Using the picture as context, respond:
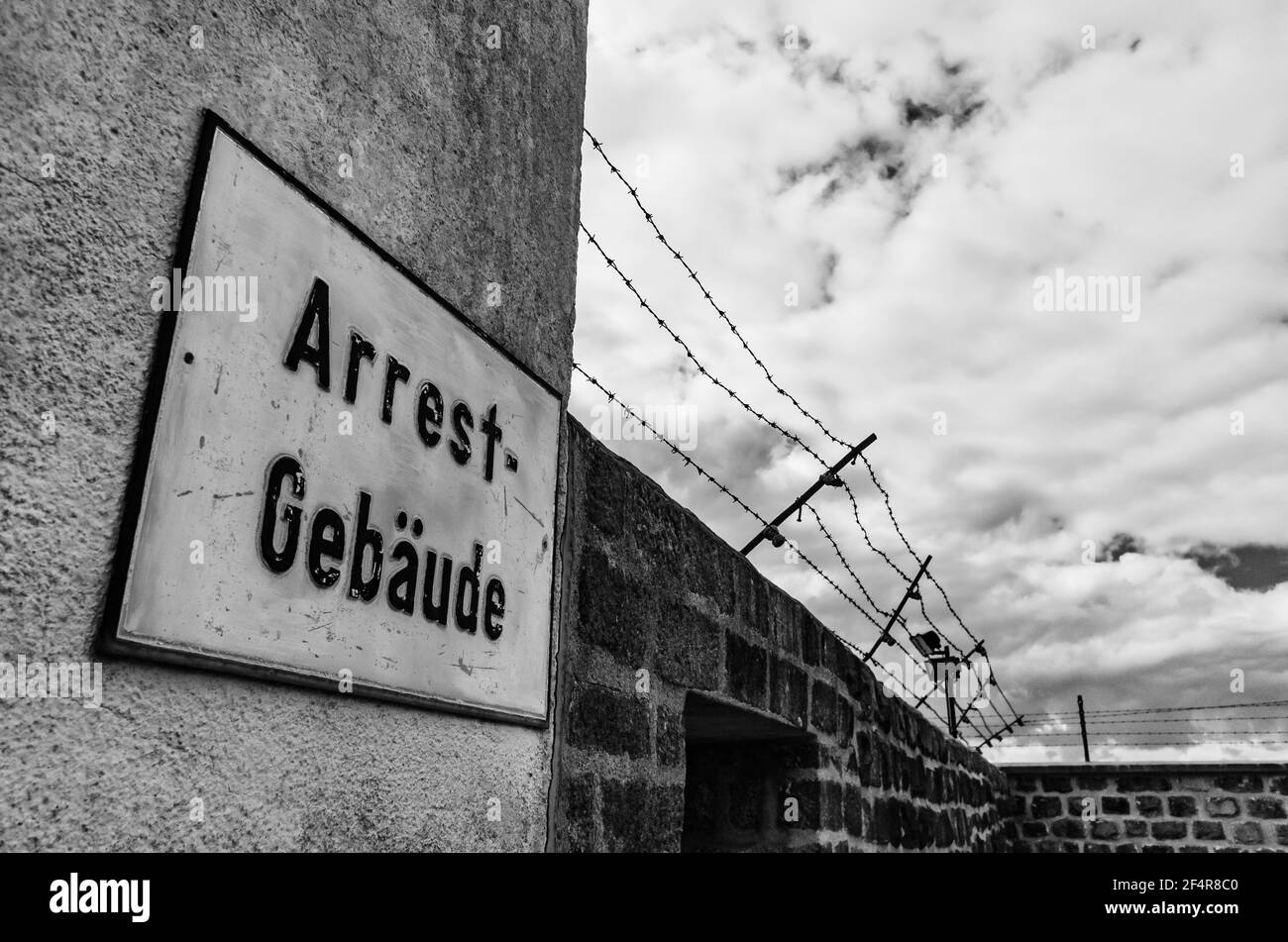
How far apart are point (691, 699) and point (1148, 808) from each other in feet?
22.8

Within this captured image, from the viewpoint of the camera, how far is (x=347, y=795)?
122cm

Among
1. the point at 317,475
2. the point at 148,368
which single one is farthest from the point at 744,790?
the point at 148,368

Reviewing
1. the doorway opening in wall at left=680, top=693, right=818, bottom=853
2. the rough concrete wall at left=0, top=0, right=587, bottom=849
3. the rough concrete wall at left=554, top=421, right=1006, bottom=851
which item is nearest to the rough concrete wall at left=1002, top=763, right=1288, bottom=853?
the rough concrete wall at left=554, top=421, right=1006, bottom=851

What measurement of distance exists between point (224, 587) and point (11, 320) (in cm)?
35

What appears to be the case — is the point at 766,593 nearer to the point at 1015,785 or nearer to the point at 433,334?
the point at 433,334

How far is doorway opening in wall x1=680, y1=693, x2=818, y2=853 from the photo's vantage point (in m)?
3.25

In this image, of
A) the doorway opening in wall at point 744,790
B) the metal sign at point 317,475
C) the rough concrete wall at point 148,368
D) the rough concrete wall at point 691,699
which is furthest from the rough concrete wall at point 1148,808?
the rough concrete wall at point 148,368

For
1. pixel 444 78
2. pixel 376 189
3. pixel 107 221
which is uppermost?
pixel 444 78

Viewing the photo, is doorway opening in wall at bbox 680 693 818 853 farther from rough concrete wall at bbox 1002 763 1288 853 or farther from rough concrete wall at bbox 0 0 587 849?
rough concrete wall at bbox 1002 763 1288 853

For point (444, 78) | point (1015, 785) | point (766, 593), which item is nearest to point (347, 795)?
point (444, 78)

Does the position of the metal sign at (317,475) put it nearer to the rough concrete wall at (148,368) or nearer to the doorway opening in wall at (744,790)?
the rough concrete wall at (148,368)

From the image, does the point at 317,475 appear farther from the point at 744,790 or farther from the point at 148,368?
the point at 744,790

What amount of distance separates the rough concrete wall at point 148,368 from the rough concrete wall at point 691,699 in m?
0.34

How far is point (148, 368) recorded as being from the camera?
1002 millimetres
